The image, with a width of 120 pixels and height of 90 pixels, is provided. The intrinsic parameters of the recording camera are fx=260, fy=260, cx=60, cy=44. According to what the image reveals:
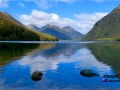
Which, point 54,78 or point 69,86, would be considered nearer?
point 69,86

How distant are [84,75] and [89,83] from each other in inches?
274

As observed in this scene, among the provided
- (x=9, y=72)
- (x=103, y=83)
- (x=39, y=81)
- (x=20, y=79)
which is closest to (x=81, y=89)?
(x=103, y=83)

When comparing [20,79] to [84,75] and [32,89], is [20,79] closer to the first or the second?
[32,89]

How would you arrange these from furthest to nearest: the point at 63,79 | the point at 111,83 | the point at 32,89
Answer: the point at 63,79, the point at 111,83, the point at 32,89

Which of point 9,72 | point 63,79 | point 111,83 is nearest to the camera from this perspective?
point 111,83

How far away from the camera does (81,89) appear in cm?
4022

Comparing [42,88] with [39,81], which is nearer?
[42,88]

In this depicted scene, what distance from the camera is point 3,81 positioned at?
150ft

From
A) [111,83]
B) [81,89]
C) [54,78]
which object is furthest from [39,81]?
[111,83]

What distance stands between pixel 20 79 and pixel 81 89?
1331 centimetres

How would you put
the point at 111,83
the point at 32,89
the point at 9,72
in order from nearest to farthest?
the point at 32,89 → the point at 111,83 → the point at 9,72

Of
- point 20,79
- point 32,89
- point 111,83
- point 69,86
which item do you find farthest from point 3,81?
point 111,83

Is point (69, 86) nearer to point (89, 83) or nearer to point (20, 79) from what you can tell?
point (89, 83)

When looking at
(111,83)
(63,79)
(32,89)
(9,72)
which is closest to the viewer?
(32,89)
